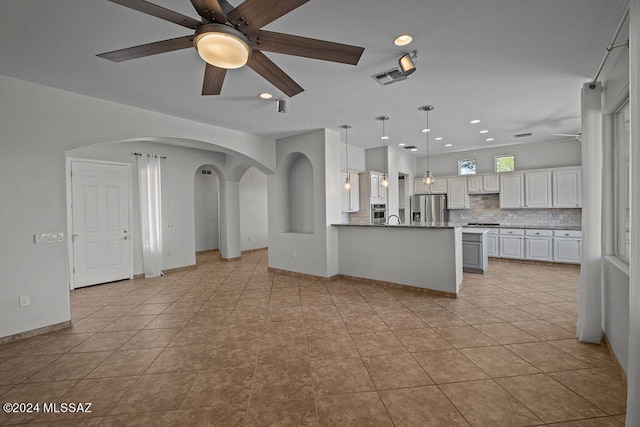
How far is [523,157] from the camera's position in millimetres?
7340

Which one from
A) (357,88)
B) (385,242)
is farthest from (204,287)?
(357,88)

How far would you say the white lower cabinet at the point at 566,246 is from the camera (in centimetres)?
617

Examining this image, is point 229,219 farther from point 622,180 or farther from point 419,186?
point 622,180

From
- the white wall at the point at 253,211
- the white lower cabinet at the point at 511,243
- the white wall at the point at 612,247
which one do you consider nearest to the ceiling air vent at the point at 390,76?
the white wall at the point at 612,247

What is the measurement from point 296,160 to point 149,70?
144 inches

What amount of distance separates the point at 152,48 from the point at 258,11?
0.87 meters

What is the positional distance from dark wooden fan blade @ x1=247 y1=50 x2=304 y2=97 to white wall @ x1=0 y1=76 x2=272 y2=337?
2.96 metres

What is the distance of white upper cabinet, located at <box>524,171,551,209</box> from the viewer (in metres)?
6.79

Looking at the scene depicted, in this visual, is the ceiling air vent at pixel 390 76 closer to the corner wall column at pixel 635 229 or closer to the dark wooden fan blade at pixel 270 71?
the dark wooden fan blade at pixel 270 71

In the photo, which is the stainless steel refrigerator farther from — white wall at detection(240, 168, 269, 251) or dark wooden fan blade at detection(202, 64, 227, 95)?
dark wooden fan blade at detection(202, 64, 227, 95)

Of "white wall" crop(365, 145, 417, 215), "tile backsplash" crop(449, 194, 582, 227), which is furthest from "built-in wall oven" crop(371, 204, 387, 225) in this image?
"tile backsplash" crop(449, 194, 582, 227)

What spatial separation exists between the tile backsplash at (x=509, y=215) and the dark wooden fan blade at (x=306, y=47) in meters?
7.37

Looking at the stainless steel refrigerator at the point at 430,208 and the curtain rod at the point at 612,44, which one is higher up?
the curtain rod at the point at 612,44

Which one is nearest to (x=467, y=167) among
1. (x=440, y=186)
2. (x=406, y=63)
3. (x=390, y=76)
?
(x=440, y=186)
